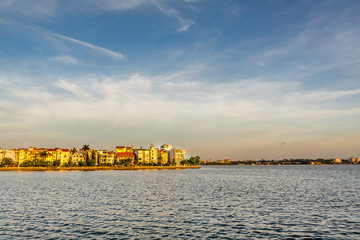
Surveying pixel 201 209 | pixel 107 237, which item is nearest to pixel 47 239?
pixel 107 237

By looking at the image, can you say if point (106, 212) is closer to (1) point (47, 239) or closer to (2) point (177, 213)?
(2) point (177, 213)

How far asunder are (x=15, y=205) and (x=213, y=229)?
33.1 metres

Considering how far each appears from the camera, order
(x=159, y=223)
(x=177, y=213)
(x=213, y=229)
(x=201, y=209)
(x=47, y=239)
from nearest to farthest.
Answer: (x=47, y=239)
(x=213, y=229)
(x=159, y=223)
(x=177, y=213)
(x=201, y=209)

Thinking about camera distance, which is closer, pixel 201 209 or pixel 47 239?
pixel 47 239

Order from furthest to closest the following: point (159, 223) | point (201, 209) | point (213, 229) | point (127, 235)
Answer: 1. point (201, 209)
2. point (159, 223)
3. point (213, 229)
4. point (127, 235)

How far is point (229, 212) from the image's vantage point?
40.7 m

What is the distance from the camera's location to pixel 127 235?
1139 inches

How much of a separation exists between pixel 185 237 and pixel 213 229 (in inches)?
172

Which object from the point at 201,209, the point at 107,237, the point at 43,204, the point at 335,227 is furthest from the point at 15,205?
the point at 335,227

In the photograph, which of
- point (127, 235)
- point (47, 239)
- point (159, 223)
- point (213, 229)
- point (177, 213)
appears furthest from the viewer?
point (177, 213)

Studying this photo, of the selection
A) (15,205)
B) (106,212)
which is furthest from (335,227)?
(15,205)

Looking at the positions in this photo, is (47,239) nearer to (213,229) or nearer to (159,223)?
(159,223)

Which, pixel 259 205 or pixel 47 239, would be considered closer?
pixel 47 239

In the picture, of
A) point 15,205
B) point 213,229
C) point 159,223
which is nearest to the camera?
point 213,229
